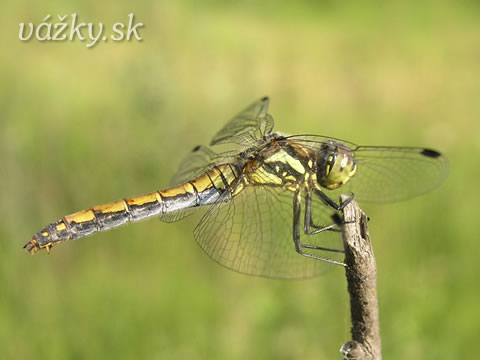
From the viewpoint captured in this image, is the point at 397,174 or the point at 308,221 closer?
the point at 308,221

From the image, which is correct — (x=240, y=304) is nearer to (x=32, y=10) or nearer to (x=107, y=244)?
(x=107, y=244)

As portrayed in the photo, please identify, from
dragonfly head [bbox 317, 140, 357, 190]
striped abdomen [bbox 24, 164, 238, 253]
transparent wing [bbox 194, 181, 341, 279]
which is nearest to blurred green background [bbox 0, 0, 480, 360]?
transparent wing [bbox 194, 181, 341, 279]

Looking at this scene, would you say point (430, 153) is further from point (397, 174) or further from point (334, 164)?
point (334, 164)

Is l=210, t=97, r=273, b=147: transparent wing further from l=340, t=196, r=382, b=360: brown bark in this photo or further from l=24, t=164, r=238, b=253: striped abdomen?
l=340, t=196, r=382, b=360: brown bark

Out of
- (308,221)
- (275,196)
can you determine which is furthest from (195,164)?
(308,221)

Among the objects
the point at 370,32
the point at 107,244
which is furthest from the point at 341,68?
Result: the point at 107,244

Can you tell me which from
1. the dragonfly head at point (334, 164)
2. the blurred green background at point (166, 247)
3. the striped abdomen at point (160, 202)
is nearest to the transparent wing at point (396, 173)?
the dragonfly head at point (334, 164)
